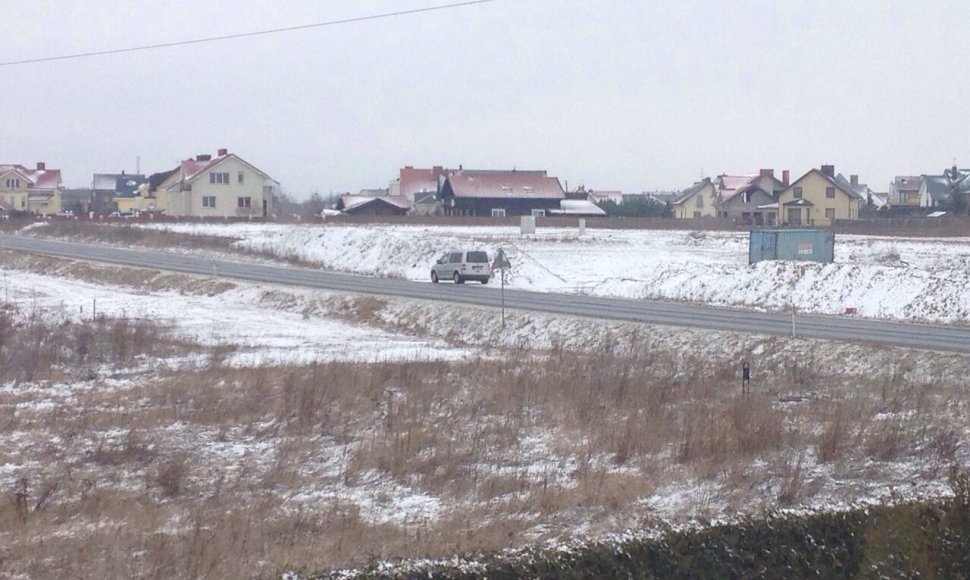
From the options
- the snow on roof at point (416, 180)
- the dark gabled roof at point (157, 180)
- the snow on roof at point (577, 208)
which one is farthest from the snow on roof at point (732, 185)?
the dark gabled roof at point (157, 180)

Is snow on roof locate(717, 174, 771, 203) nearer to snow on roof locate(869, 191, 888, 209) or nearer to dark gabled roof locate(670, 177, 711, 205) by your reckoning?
dark gabled roof locate(670, 177, 711, 205)

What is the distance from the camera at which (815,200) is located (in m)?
113

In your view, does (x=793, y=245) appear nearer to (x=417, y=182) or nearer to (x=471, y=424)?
(x=471, y=424)

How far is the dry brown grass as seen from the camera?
A: 38.7 ft

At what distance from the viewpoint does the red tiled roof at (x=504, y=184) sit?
386 ft

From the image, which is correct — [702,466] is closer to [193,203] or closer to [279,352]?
[279,352]

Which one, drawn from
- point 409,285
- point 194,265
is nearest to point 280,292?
point 409,285

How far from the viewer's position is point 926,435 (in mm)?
15312

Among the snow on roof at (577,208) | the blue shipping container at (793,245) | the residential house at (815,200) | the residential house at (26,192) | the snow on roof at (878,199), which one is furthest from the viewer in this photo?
the snow on roof at (878,199)

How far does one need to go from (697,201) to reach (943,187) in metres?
27.6

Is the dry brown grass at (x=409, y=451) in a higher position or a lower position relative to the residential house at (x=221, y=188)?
lower

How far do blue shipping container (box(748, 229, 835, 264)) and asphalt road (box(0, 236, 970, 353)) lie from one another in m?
11.5

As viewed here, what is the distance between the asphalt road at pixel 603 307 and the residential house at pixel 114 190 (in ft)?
309

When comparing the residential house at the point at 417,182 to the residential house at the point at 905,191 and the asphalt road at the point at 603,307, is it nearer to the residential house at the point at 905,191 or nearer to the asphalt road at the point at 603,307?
the residential house at the point at 905,191
